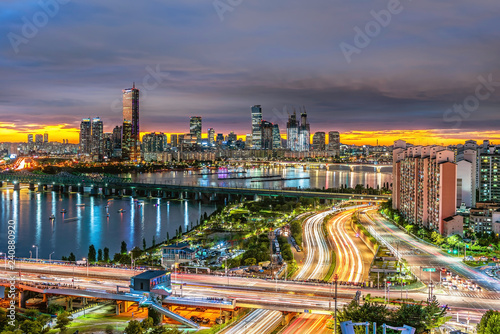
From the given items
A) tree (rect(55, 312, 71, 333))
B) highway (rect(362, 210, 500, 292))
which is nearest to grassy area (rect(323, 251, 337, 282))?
highway (rect(362, 210, 500, 292))

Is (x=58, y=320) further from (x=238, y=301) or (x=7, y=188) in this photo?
(x=7, y=188)

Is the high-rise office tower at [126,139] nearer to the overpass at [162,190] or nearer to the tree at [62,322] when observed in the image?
the overpass at [162,190]

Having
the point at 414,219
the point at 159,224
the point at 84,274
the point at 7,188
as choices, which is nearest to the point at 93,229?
the point at 159,224

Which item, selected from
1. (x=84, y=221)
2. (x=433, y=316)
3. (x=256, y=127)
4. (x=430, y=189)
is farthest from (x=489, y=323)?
(x=256, y=127)

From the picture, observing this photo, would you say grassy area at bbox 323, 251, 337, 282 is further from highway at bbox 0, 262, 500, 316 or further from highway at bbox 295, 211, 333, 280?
highway at bbox 0, 262, 500, 316

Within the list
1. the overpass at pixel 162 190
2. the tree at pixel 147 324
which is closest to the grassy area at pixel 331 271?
the tree at pixel 147 324
